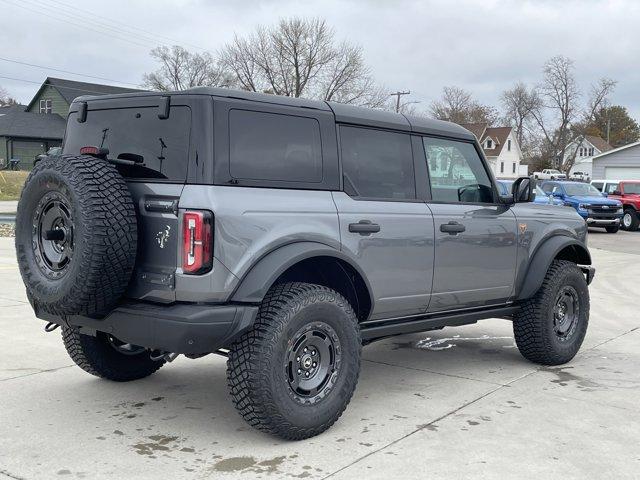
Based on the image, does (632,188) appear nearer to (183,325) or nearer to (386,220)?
(386,220)

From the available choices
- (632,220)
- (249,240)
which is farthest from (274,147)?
(632,220)

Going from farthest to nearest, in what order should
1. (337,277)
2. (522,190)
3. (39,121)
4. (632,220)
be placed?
(39,121) < (632,220) < (522,190) < (337,277)

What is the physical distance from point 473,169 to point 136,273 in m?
2.88

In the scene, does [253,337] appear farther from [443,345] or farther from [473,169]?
[443,345]

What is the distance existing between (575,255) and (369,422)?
2.92 metres

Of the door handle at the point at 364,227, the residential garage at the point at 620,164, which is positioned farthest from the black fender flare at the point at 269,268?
the residential garage at the point at 620,164

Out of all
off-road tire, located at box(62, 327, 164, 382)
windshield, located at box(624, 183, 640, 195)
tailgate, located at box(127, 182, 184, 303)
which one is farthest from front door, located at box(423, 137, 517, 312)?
windshield, located at box(624, 183, 640, 195)

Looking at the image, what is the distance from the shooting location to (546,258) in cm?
590

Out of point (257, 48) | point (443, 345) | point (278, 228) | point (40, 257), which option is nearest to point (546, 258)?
point (443, 345)

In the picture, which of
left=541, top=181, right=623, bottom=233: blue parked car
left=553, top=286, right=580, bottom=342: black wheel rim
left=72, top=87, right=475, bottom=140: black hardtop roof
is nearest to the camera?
left=72, top=87, right=475, bottom=140: black hardtop roof

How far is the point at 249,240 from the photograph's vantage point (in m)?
3.93

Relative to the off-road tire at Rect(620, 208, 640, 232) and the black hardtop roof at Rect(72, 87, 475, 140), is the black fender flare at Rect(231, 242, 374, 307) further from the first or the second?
the off-road tire at Rect(620, 208, 640, 232)

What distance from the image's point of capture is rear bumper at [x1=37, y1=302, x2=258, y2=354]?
12.4ft

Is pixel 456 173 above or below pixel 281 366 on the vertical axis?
above
